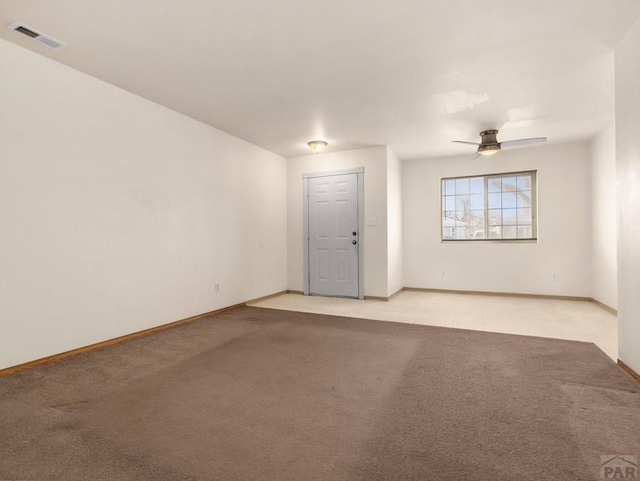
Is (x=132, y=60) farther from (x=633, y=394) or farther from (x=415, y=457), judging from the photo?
(x=633, y=394)

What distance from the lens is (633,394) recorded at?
235 centimetres

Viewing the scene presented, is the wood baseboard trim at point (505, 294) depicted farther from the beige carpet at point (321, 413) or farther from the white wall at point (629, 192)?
the white wall at point (629, 192)

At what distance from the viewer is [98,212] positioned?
11.4ft

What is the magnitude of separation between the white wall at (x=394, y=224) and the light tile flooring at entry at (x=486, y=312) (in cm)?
35

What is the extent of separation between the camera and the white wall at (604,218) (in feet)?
15.8

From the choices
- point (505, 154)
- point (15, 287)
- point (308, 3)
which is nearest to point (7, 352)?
point (15, 287)

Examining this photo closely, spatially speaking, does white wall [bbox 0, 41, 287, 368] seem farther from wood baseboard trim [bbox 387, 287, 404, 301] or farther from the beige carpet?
wood baseboard trim [bbox 387, 287, 404, 301]

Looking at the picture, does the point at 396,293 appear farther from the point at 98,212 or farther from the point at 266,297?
the point at 98,212

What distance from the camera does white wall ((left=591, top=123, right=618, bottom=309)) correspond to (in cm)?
482

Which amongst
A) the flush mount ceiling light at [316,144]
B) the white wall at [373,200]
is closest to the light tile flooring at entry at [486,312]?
the white wall at [373,200]

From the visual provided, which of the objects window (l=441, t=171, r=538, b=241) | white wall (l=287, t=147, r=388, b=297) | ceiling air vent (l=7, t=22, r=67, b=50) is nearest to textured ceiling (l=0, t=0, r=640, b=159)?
ceiling air vent (l=7, t=22, r=67, b=50)

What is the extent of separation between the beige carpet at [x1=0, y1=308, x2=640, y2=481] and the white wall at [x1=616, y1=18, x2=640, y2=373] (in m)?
0.36

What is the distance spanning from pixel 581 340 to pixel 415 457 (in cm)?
301

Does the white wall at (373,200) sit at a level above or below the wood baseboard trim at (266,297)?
above
